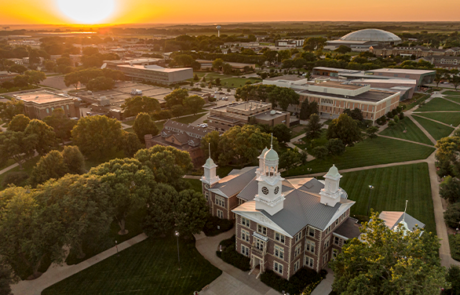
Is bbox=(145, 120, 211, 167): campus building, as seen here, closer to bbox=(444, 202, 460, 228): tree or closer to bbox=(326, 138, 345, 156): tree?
bbox=(326, 138, 345, 156): tree

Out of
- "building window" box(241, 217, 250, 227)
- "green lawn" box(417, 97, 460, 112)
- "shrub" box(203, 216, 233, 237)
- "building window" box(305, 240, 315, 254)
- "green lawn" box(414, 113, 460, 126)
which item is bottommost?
"shrub" box(203, 216, 233, 237)

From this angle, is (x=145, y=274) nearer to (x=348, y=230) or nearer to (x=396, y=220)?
(x=348, y=230)

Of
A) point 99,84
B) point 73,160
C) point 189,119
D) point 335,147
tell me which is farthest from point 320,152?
point 99,84

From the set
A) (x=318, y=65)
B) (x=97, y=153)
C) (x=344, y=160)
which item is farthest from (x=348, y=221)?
(x=318, y=65)

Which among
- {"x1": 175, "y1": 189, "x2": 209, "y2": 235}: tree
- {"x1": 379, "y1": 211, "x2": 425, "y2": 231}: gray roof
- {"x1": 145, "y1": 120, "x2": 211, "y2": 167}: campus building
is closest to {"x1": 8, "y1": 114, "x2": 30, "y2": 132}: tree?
{"x1": 145, "y1": 120, "x2": 211, "y2": 167}: campus building

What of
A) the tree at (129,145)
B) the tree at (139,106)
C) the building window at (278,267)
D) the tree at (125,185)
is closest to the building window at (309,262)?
the building window at (278,267)

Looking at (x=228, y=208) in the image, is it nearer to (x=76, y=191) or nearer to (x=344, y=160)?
(x=76, y=191)

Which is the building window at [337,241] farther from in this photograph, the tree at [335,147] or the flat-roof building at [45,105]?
the flat-roof building at [45,105]
